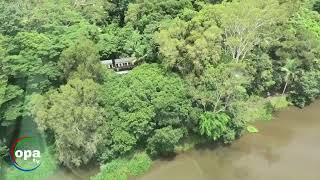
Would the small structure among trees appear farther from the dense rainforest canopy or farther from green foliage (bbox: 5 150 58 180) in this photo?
green foliage (bbox: 5 150 58 180)

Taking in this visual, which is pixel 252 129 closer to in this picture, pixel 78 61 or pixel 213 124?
pixel 213 124

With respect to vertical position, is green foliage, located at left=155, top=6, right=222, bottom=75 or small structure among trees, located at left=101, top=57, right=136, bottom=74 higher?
green foliage, located at left=155, top=6, right=222, bottom=75

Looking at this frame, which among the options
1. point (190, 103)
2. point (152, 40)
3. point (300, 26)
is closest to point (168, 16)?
point (152, 40)

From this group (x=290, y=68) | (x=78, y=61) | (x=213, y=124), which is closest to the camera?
(x=78, y=61)

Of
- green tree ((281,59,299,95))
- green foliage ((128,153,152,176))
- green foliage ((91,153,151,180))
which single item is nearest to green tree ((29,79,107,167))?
green foliage ((91,153,151,180))

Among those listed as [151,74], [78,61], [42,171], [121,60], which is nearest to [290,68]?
[151,74]
